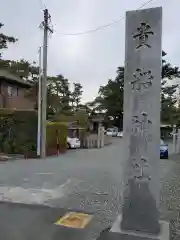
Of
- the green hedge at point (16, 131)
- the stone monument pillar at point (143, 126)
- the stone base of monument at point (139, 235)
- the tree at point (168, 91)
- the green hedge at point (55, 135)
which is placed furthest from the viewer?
the tree at point (168, 91)

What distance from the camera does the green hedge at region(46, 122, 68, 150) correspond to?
23803mm

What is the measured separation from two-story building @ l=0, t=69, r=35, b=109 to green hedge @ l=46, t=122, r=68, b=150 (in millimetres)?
7070

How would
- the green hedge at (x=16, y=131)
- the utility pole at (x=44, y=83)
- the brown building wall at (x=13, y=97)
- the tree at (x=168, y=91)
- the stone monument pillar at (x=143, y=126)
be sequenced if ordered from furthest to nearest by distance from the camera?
→ the tree at (x=168, y=91)
the brown building wall at (x=13, y=97)
the green hedge at (x=16, y=131)
the utility pole at (x=44, y=83)
the stone monument pillar at (x=143, y=126)

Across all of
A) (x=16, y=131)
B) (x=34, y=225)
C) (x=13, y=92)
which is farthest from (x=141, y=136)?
(x=13, y=92)

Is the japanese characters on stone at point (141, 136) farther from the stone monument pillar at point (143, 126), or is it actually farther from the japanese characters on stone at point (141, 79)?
the japanese characters on stone at point (141, 79)

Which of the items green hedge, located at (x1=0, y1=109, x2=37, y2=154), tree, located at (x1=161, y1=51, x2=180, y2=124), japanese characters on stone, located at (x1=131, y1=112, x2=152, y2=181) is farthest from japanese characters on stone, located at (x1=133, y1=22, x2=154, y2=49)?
tree, located at (x1=161, y1=51, x2=180, y2=124)

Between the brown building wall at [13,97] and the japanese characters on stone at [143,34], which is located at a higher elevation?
the brown building wall at [13,97]

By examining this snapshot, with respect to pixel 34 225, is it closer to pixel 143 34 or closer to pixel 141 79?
pixel 141 79

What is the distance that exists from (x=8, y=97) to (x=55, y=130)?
9.17 metres

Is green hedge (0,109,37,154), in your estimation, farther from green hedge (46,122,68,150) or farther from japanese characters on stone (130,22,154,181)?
japanese characters on stone (130,22,154,181)

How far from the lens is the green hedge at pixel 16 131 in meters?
21.8

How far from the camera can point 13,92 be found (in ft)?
111

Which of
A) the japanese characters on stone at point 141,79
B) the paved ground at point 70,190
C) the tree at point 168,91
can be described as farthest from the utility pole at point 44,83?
the tree at point 168,91

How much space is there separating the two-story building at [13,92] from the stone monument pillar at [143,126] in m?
26.4
